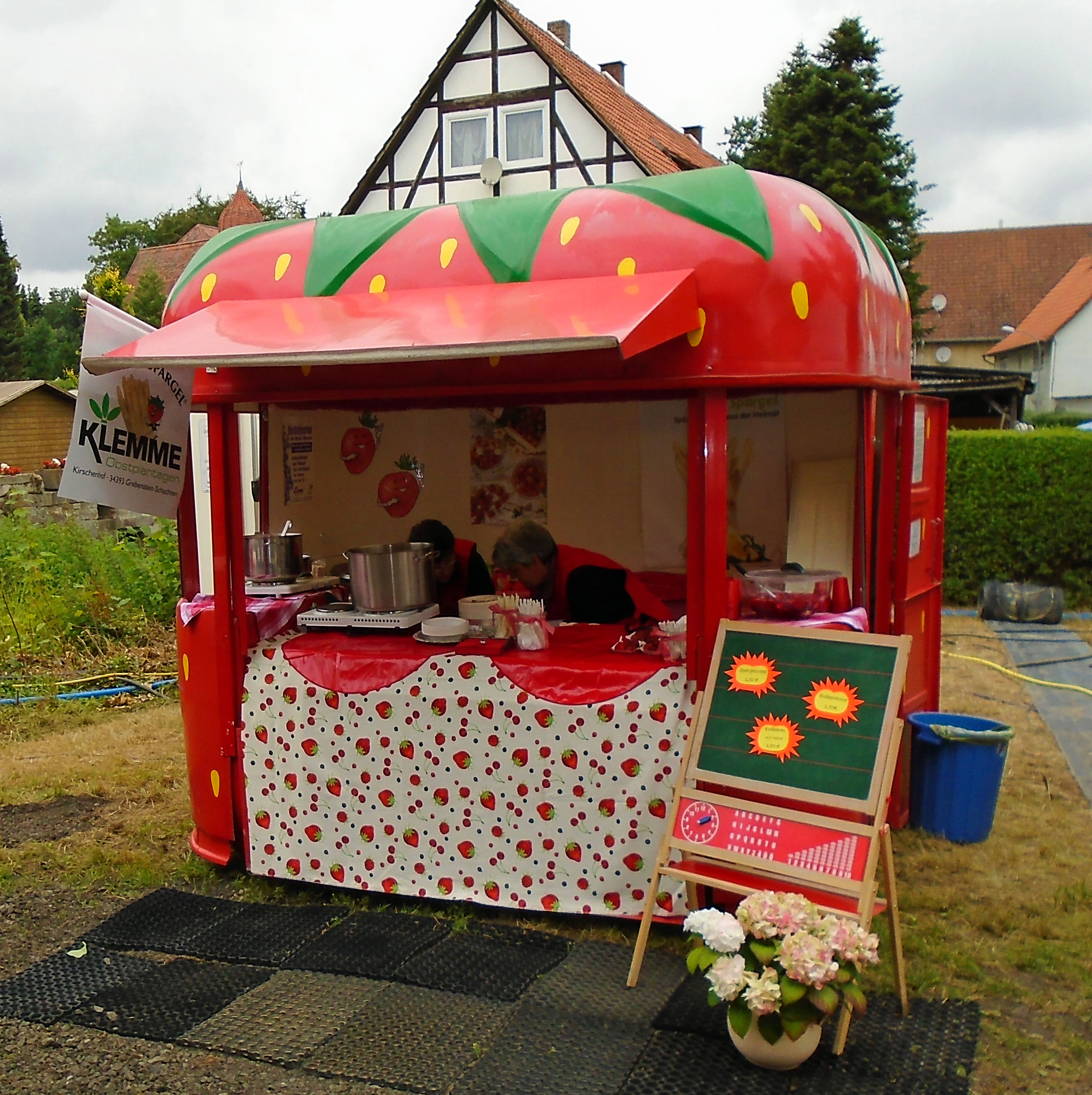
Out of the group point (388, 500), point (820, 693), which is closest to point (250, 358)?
point (820, 693)

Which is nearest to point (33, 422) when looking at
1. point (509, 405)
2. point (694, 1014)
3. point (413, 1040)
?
point (509, 405)

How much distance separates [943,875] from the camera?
477cm

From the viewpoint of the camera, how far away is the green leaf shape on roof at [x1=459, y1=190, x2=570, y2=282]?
4.20m

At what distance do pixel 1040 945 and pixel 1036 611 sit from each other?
7.66m

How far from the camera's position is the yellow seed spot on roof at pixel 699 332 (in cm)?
394

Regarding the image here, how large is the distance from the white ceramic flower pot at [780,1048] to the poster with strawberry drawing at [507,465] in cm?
373

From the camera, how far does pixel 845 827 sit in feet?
11.6

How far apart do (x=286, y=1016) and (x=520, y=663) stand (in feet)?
5.05

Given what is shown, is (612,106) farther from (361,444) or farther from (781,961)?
(781,961)

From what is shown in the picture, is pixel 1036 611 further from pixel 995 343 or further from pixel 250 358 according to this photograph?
pixel 995 343

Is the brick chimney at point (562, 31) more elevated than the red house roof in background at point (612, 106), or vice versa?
the brick chimney at point (562, 31)

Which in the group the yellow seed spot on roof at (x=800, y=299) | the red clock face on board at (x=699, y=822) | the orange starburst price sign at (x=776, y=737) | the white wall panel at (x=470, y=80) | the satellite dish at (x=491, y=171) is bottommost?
A: the red clock face on board at (x=699, y=822)

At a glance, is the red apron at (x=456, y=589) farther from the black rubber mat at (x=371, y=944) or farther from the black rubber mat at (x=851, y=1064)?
the black rubber mat at (x=851, y=1064)

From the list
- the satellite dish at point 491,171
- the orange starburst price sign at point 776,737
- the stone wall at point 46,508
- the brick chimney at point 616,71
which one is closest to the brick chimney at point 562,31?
the brick chimney at point 616,71
